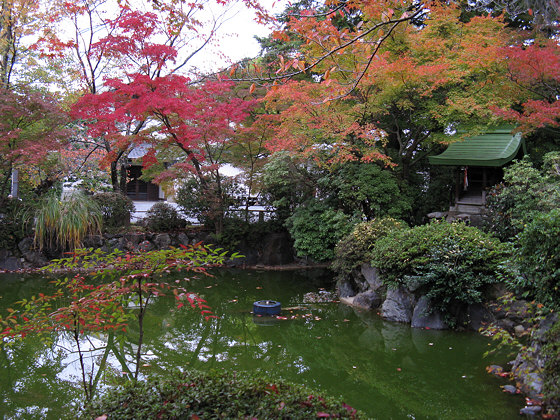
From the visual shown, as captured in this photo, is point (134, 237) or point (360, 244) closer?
point (360, 244)

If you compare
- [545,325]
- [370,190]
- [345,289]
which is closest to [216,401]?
[545,325]

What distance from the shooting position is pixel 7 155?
9.12 metres

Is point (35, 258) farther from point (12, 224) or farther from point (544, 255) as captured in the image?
point (544, 255)

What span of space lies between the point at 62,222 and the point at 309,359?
298 inches

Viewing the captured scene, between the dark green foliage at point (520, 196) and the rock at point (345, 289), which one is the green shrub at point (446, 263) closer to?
the dark green foliage at point (520, 196)

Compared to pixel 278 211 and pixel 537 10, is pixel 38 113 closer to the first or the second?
pixel 278 211

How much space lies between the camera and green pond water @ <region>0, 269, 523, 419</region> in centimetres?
379

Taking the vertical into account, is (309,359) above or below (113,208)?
below

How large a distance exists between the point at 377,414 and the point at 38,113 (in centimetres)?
941

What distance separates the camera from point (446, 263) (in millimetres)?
5859

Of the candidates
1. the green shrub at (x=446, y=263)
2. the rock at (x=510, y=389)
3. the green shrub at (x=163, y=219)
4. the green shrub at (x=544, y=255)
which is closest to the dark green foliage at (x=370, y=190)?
the green shrub at (x=446, y=263)

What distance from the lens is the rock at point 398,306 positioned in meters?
6.35

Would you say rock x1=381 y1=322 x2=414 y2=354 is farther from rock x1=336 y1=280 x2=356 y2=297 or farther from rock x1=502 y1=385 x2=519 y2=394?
rock x1=336 y1=280 x2=356 y2=297

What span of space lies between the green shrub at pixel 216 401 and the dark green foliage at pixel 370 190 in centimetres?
652
